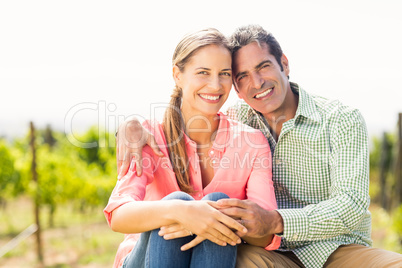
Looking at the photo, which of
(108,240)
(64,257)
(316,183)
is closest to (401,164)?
(316,183)

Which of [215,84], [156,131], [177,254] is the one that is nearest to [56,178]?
[156,131]

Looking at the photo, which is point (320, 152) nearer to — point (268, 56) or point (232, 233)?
point (268, 56)

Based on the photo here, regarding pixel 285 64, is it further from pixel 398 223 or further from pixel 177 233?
pixel 398 223

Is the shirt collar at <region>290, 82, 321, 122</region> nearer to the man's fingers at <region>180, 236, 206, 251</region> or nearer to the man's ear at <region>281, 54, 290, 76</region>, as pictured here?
the man's ear at <region>281, 54, 290, 76</region>

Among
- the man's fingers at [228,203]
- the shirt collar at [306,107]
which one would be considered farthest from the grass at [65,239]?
the man's fingers at [228,203]

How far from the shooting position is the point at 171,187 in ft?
7.57

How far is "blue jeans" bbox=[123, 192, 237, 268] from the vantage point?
5.90ft

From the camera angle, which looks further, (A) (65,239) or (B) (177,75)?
(A) (65,239)

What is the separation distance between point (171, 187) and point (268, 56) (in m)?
1.05

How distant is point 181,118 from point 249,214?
30.5 inches

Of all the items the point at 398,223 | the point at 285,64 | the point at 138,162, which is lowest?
the point at 398,223

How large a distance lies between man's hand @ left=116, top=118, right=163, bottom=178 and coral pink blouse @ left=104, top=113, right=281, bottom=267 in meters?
0.04

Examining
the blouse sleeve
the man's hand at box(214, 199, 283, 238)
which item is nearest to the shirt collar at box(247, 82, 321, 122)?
the man's hand at box(214, 199, 283, 238)

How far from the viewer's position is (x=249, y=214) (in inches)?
74.6
